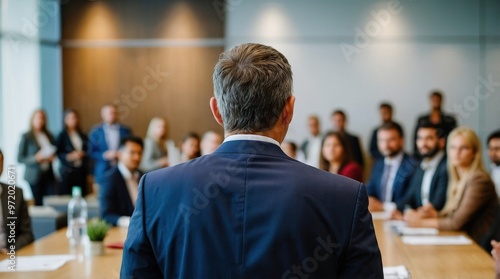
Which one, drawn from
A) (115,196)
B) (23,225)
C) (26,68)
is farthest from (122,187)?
(26,68)

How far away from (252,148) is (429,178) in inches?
151

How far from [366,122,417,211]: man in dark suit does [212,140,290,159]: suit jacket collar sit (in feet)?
14.1

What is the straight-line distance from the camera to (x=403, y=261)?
3.32 m

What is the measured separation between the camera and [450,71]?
10148 mm

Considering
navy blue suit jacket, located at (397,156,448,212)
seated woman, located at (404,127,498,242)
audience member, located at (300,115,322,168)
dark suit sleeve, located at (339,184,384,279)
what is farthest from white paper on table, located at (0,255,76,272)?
audience member, located at (300,115,322,168)

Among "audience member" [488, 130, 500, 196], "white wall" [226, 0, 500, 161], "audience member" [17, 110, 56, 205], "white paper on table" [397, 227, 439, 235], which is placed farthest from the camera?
"white wall" [226, 0, 500, 161]

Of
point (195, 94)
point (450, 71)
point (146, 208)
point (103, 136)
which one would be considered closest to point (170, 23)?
point (195, 94)

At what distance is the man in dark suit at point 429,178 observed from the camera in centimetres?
497

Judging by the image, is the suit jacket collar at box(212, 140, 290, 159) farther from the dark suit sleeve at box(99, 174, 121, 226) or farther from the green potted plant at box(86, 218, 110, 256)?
the dark suit sleeve at box(99, 174, 121, 226)

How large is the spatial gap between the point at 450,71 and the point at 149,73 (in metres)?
4.71

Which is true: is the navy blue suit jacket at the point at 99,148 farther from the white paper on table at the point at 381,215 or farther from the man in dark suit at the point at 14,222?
the man in dark suit at the point at 14,222

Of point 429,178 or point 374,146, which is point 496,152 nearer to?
point 429,178

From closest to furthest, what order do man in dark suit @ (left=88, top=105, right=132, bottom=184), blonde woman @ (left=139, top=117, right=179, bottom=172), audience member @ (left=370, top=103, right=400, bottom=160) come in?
blonde woman @ (left=139, top=117, right=179, bottom=172) < man in dark suit @ (left=88, top=105, right=132, bottom=184) < audience member @ (left=370, top=103, right=400, bottom=160)

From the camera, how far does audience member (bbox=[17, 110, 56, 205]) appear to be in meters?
7.34
